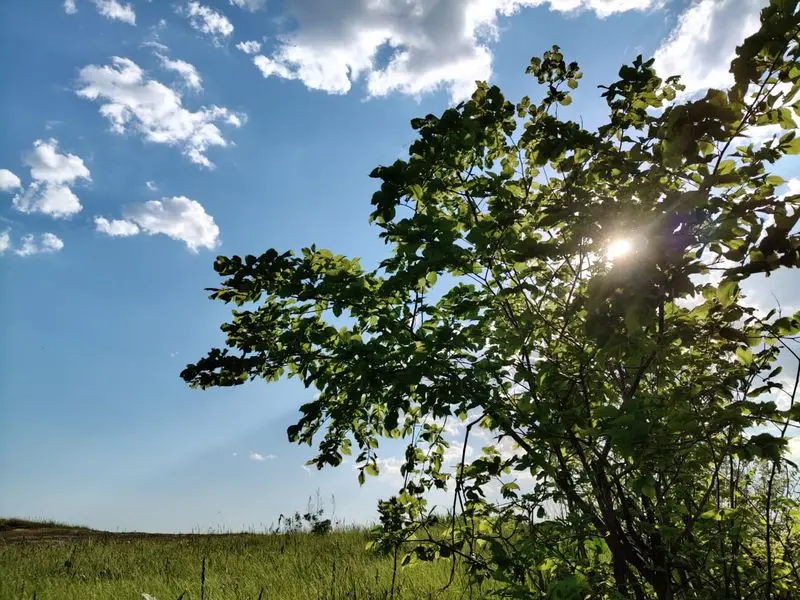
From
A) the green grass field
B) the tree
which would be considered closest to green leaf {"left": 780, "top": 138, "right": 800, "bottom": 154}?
the tree

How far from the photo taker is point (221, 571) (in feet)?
22.4

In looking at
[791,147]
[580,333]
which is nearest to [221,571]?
[580,333]

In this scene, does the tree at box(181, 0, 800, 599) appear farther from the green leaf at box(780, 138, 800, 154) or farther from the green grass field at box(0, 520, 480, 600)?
the green grass field at box(0, 520, 480, 600)

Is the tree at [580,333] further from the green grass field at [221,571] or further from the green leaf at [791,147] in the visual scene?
the green grass field at [221,571]

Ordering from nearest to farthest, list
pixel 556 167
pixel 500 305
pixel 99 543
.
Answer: pixel 556 167, pixel 500 305, pixel 99 543

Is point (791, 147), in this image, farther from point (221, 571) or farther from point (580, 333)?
point (221, 571)

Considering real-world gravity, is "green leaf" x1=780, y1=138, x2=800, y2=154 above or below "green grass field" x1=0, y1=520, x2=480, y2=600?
above

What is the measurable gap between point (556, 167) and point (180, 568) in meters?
7.41

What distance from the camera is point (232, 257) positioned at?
3.49m

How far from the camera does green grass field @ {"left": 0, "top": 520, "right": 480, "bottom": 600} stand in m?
5.16

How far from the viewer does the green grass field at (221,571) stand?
516 cm

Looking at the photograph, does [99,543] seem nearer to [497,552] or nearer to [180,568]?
[180,568]

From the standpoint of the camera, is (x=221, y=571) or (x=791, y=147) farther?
(x=221, y=571)

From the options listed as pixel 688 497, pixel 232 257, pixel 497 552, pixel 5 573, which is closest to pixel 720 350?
pixel 688 497
